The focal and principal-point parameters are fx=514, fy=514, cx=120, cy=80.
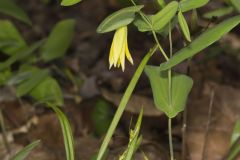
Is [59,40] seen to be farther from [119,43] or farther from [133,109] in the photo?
[119,43]

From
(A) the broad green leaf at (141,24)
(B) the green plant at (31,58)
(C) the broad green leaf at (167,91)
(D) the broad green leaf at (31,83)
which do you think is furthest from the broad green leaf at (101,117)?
(A) the broad green leaf at (141,24)

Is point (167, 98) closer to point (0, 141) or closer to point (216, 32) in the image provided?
point (216, 32)

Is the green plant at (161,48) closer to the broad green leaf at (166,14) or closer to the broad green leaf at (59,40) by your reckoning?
the broad green leaf at (166,14)

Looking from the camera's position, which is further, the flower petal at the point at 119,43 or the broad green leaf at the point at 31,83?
the broad green leaf at the point at 31,83

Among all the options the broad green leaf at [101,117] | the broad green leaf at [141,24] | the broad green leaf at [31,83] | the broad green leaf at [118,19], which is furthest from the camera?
the broad green leaf at [101,117]

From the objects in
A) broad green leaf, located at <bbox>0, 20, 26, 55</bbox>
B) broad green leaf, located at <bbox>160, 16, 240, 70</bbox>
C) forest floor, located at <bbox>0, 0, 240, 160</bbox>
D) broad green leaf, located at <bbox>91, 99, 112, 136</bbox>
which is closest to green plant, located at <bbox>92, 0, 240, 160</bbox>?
broad green leaf, located at <bbox>160, 16, 240, 70</bbox>

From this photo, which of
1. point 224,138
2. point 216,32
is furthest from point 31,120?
point 216,32

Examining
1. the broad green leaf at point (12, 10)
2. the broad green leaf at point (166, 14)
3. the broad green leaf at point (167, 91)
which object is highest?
the broad green leaf at point (166, 14)

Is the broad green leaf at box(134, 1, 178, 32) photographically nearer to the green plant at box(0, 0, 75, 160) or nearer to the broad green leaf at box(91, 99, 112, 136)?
the green plant at box(0, 0, 75, 160)
